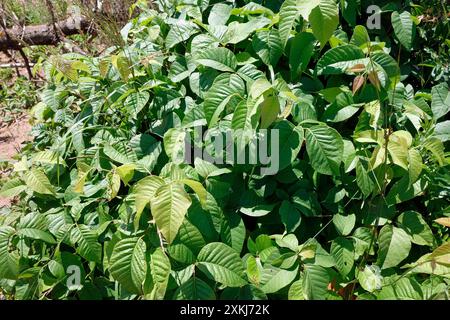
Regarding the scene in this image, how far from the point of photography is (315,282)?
141cm

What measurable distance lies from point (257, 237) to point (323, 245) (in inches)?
9.8

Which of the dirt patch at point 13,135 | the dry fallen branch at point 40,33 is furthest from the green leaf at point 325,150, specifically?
the dry fallen branch at point 40,33

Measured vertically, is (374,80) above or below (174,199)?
above

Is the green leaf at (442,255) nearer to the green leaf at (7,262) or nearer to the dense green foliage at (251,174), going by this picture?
the dense green foliage at (251,174)

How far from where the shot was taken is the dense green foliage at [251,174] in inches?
56.0

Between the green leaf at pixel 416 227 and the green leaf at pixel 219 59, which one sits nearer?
the green leaf at pixel 416 227

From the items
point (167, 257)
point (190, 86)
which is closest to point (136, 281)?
point (167, 257)

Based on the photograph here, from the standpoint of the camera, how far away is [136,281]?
1.35m

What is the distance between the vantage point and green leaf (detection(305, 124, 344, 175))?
150 cm

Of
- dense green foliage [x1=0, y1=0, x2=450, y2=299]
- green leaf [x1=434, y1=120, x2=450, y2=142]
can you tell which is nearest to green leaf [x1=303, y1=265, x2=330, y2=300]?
dense green foliage [x1=0, y1=0, x2=450, y2=299]

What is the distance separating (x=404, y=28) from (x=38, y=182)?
1337mm

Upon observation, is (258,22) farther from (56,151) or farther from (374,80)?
(56,151)

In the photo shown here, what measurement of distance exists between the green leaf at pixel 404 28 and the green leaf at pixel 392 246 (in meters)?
0.68

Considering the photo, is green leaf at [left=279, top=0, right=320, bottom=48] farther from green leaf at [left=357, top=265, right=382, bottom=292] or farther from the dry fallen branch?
the dry fallen branch
